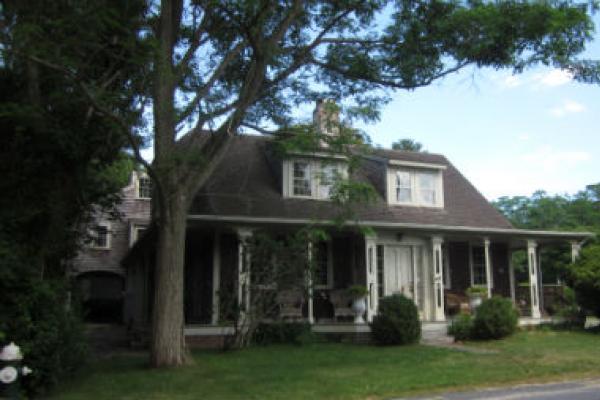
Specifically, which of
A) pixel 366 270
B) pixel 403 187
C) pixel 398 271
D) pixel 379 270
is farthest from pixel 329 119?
pixel 403 187

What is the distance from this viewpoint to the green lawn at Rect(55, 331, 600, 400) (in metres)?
8.80

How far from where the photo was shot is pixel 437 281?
18.0 metres

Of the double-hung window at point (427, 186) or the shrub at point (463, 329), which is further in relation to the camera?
the double-hung window at point (427, 186)

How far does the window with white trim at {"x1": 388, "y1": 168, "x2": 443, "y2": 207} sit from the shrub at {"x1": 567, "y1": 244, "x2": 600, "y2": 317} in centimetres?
516

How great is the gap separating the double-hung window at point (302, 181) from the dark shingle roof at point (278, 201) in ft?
1.19

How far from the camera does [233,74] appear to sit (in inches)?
562

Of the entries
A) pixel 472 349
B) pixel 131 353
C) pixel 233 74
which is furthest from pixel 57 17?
pixel 472 349

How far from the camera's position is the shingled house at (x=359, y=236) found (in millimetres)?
16297

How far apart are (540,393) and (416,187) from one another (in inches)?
481

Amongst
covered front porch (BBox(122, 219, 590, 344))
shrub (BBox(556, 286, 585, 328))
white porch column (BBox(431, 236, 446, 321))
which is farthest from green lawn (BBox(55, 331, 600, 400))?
white porch column (BBox(431, 236, 446, 321))

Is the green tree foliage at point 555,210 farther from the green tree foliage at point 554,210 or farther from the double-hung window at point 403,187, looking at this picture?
the double-hung window at point 403,187

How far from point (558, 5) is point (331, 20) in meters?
4.66

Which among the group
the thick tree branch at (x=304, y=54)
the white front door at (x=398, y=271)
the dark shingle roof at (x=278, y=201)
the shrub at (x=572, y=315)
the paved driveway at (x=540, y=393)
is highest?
the thick tree branch at (x=304, y=54)

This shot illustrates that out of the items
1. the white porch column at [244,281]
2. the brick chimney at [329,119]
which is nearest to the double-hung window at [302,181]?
the white porch column at [244,281]
